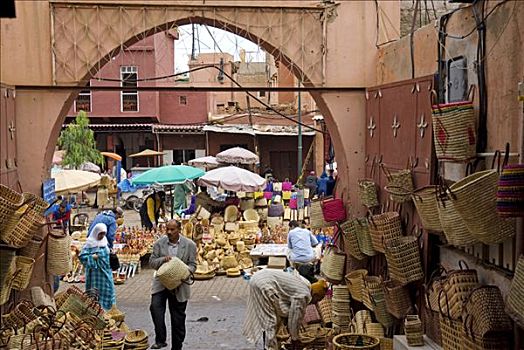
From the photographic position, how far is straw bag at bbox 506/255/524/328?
Result: 11.0 feet

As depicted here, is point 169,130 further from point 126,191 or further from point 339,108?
point 339,108

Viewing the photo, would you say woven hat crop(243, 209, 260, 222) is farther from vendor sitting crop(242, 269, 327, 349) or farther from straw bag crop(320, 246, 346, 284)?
vendor sitting crop(242, 269, 327, 349)

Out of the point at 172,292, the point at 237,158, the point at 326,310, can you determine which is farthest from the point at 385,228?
the point at 237,158

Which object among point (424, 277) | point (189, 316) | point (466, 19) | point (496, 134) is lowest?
point (189, 316)

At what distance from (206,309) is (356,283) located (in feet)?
11.3

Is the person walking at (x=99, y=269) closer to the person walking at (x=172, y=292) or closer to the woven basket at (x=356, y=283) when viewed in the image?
the person walking at (x=172, y=292)

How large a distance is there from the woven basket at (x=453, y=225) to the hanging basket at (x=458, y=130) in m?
0.34

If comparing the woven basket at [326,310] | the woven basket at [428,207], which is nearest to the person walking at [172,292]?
the woven basket at [326,310]

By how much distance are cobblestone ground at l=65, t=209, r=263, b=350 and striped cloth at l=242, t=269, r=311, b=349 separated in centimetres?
128

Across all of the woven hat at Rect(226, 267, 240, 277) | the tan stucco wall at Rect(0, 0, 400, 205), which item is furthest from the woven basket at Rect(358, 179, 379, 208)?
the woven hat at Rect(226, 267, 240, 277)

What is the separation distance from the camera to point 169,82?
74.3 feet

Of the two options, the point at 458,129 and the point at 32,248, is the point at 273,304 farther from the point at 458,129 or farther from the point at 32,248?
the point at 458,129

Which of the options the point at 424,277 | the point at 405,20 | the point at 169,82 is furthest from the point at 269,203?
the point at 424,277

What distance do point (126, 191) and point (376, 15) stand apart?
17.5 metres
